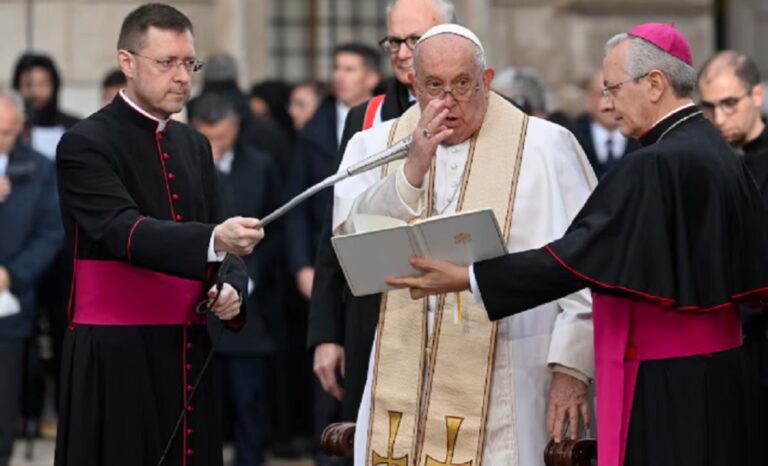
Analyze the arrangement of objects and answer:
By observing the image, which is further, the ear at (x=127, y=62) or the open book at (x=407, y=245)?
the ear at (x=127, y=62)

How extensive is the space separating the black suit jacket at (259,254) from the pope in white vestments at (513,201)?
3.88 meters

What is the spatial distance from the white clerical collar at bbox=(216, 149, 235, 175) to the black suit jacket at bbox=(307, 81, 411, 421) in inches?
126

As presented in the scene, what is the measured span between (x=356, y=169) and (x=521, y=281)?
2.07 ft

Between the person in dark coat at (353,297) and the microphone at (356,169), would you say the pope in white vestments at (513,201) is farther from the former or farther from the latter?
the person in dark coat at (353,297)

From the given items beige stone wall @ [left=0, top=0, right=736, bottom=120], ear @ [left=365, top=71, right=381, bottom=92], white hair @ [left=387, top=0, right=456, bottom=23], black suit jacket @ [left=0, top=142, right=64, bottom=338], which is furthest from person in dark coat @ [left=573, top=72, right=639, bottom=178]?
white hair @ [left=387, top=0, right=456, bottom=23]

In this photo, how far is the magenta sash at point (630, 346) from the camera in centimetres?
621

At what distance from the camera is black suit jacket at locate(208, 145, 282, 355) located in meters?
10.7

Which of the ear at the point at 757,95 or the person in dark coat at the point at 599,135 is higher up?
the person in dark coat at the point at 599,135

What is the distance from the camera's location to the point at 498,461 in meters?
6.53

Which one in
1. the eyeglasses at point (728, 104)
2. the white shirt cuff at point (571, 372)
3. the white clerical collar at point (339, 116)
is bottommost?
the white shirt cuff at point (571, 372)

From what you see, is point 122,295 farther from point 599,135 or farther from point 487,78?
point 599,135

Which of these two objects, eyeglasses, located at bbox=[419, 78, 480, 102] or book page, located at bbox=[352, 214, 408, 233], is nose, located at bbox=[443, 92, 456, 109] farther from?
book page, located at bbox=[352, 214, 408, 233]

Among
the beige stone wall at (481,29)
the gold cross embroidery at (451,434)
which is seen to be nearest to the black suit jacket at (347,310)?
the gold cross embroidery at (451,434)

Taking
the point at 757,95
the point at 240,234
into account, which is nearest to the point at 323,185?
the point at 240,234
